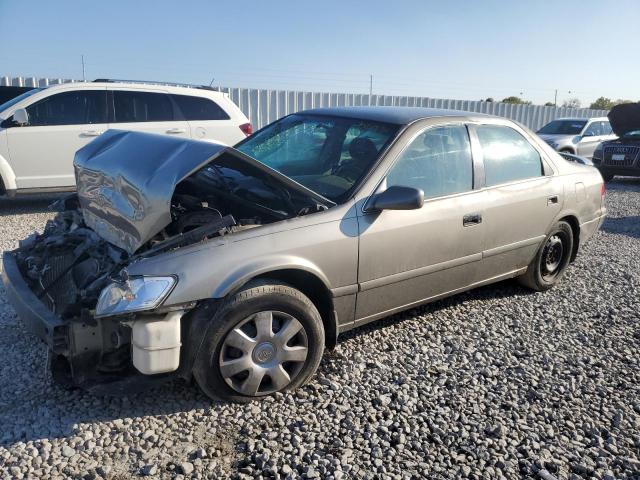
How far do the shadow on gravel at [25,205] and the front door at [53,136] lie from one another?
0.62 meters

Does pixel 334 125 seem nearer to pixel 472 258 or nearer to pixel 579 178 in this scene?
pixel 472 258

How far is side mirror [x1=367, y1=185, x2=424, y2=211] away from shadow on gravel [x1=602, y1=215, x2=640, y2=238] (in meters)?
6.27

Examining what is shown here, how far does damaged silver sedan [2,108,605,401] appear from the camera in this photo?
2.83 meters

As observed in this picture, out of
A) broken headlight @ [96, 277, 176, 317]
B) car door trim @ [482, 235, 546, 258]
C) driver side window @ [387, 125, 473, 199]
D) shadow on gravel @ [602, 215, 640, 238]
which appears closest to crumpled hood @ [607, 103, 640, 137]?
shadow on gravel @ [602, 215, 640, 238]

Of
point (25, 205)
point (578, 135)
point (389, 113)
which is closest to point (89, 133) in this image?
point (25, 205)

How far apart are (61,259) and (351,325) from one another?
1.99 m

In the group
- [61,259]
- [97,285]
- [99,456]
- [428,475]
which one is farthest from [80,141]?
[428,475]

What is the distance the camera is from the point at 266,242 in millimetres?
3035

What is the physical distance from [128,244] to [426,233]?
6.42 feet

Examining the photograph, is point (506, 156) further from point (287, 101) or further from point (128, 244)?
point (287, 101)

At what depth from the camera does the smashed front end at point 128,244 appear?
9.02 feet

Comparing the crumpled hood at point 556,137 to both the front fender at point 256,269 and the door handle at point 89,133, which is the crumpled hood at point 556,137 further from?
the front fender at point 256,269

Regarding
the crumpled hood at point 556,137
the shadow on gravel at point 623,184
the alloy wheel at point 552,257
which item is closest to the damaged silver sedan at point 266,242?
the alloy wheel at point 552,257

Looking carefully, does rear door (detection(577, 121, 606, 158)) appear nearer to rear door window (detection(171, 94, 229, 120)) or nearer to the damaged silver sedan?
rear door window (detection(171, 94, 229, 120))
